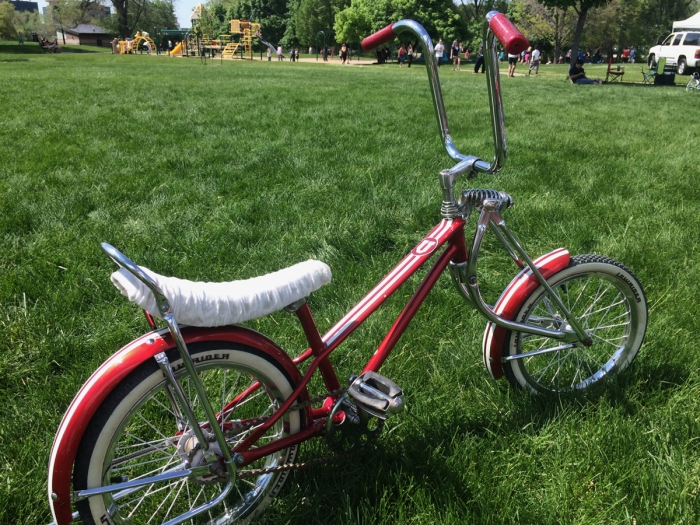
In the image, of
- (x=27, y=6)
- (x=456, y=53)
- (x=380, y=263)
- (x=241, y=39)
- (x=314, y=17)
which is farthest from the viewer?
(x=27, y=6)

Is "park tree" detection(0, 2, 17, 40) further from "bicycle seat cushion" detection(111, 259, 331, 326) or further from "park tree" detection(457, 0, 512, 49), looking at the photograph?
"bicycle seat cushion" detection(111, 259, 331, 326)

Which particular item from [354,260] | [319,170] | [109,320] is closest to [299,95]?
[319,170]

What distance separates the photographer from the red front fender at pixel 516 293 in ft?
6.53

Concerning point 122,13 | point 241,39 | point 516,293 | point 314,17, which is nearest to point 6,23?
point 122,13

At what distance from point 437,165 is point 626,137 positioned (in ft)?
11.7

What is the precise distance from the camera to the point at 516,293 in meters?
1.99

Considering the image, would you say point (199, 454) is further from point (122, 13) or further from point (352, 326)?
point (122, 13)

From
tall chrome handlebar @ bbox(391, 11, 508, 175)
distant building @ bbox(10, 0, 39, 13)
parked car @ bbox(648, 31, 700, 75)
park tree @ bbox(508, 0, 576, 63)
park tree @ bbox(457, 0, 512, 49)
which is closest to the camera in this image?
tall chrome handlebar @ bbox(391, 11, 508, 175)

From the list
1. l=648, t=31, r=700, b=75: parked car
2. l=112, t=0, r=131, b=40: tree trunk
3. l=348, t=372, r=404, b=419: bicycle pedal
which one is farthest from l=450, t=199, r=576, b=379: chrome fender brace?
l=112, t=0, r=131, b=40: tree trunk

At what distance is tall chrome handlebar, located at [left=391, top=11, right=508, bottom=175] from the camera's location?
153 cm

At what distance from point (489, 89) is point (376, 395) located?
1050 millimetres

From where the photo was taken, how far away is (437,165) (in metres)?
5.55

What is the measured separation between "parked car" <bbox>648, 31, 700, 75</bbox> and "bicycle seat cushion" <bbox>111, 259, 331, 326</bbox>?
2811 centimetres

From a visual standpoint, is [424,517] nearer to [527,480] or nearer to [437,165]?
[527,480]
